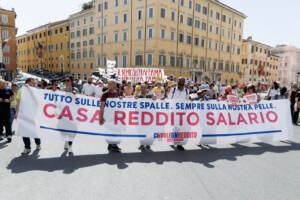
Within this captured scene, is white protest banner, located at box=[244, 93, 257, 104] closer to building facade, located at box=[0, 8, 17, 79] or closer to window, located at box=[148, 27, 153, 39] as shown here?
window, located at box=[148, 27, 153, 39]

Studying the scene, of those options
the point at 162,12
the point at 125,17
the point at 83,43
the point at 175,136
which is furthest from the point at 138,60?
the point at 175,136

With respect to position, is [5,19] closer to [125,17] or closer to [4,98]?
[125,17]

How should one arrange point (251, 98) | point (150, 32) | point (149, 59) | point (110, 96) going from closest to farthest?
point (110, 96) → point (251, 98) → point (150, 32) → point (149, 59)

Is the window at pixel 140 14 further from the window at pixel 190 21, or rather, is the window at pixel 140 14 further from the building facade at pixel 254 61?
the building facade at pixel 254 61

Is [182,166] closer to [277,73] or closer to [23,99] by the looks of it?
[23,99]

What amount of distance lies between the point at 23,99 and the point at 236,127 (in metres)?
5.50

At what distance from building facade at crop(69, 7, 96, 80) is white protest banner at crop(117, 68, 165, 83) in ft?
92.7

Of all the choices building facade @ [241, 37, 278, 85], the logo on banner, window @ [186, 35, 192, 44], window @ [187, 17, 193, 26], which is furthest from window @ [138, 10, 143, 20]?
building facade @ [241, 37, 278, 85]

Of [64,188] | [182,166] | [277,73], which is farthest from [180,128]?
[277,73]

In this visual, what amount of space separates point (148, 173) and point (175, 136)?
166 centimetres

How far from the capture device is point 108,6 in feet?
122

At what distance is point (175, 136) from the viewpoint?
5449 millimetres

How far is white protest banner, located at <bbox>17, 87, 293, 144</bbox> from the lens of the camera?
5.00 metres

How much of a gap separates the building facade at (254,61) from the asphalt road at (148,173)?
53.9 metres
